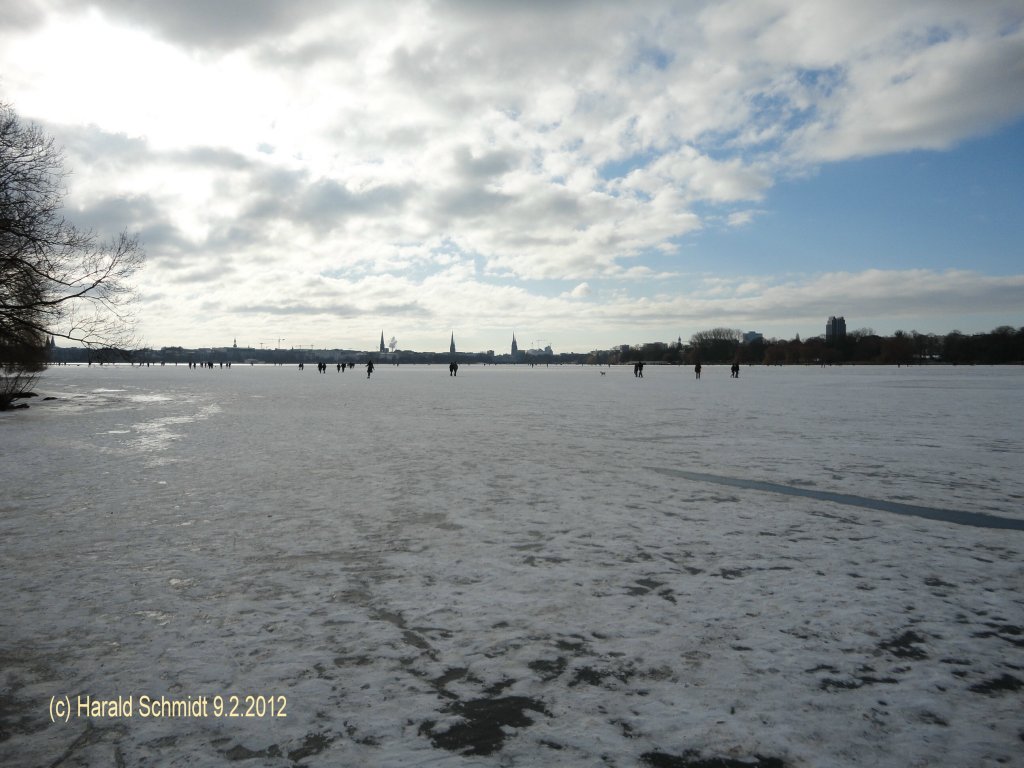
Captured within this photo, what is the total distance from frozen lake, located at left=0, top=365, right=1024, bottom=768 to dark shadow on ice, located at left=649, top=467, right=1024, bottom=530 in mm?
52

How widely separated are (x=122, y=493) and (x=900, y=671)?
25.4 ft

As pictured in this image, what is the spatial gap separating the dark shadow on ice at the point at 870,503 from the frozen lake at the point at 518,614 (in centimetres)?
5

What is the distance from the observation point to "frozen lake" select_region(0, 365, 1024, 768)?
2443 millimetres

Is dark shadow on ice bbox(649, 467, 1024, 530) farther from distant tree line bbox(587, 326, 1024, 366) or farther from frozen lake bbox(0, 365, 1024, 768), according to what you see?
distant tree line bbox(587, 326, 1024, 366)

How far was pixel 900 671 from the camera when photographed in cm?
296

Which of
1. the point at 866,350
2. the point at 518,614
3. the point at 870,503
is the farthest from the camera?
the point at 866,350

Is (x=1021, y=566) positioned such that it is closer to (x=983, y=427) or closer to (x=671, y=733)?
(x=671, y=733)

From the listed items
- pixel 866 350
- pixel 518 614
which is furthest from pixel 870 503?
pixel 866 350

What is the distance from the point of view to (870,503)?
21.5ft

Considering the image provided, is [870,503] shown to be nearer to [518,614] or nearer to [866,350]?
[518,614]

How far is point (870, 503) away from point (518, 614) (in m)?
4.89

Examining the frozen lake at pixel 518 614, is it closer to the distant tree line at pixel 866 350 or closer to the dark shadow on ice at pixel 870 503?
the dark shadow on ice at pixel 870 503

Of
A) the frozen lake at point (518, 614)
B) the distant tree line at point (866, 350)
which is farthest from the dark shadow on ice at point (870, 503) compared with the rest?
the distant tree line at point (866, 350)

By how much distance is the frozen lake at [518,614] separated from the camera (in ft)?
8.02
